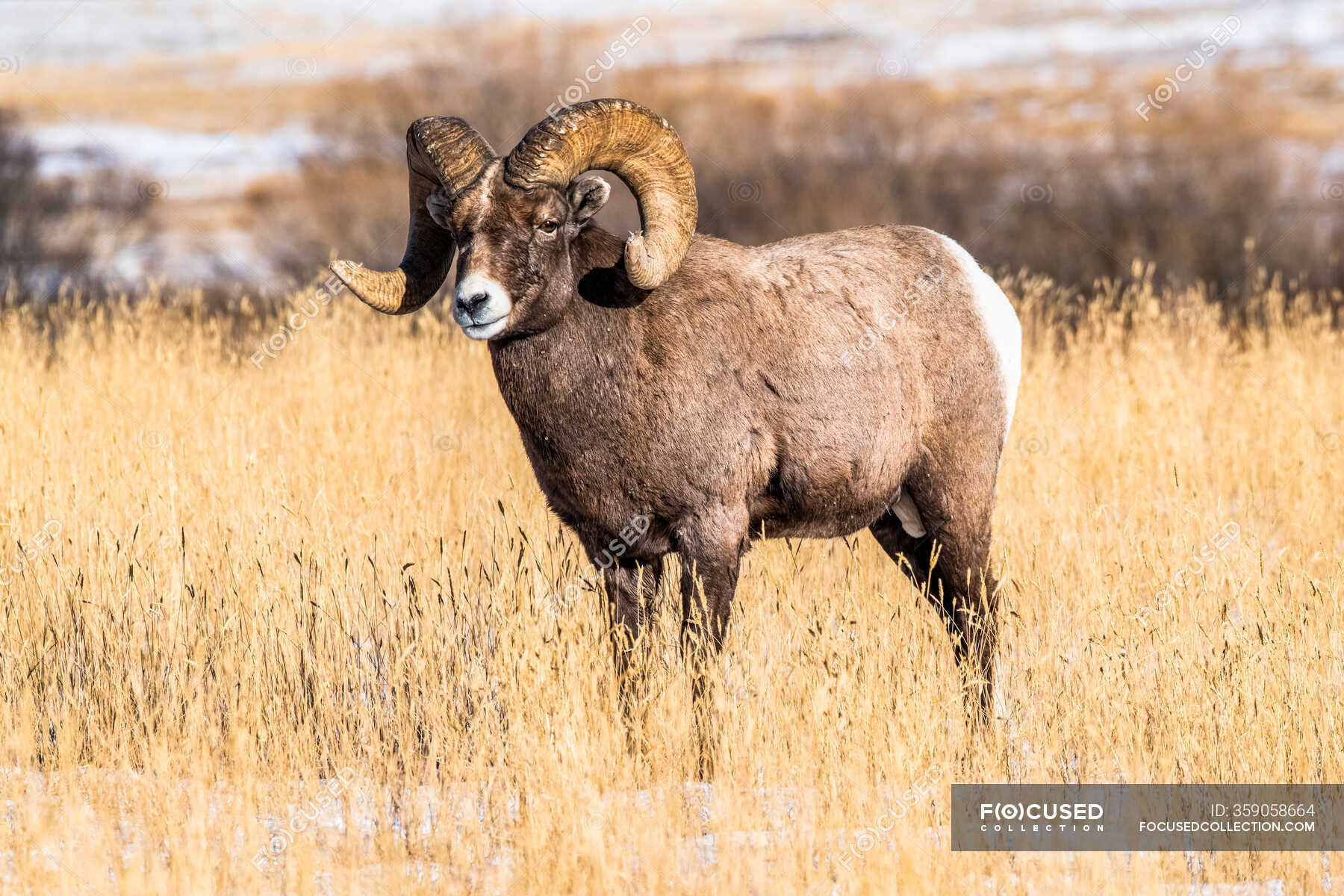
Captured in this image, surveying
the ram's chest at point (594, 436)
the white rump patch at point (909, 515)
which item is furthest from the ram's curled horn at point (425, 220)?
the white rump patch at point (909, 515)

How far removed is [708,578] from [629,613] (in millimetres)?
437

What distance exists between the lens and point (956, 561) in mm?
6590

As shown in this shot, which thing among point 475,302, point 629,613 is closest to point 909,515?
point 629,613

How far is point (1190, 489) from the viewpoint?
9109 millimetres

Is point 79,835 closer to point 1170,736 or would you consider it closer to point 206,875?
point 206,875

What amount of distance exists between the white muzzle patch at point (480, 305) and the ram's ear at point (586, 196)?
1.95 feet

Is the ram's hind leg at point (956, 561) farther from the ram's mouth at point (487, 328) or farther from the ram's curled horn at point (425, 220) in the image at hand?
the ram's curled horn at point (425, 220)

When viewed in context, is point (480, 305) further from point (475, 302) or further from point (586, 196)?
point (586, 196)

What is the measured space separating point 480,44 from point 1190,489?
891 inches

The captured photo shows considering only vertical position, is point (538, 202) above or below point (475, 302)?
above

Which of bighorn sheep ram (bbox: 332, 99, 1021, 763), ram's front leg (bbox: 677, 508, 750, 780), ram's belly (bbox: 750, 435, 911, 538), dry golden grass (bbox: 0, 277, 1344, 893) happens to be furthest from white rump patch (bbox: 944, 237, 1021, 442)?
ram's front leg (bbox: 677, 508, 750, 780)

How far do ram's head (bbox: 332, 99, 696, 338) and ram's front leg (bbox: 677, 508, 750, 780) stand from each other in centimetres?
98

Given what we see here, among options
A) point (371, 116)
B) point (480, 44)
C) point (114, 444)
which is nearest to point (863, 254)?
point (114, 444)

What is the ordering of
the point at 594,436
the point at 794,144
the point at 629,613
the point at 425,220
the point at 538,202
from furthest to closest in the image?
the point at 794,144 < the point at 425,220 < the point at 629,613 < the point at 594,436 < the point at 538,202
